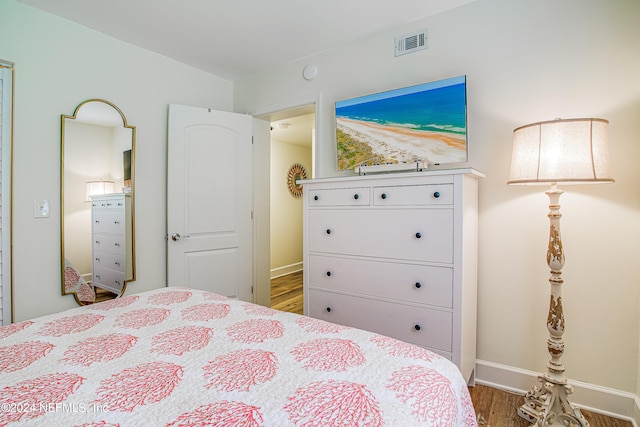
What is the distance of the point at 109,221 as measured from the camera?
8.45ft

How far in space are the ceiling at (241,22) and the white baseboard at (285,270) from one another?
3503 millimetres

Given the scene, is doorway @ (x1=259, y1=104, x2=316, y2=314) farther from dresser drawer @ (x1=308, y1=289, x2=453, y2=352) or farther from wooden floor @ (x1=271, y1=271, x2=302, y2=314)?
dresser drawer @ (x1=308, y1=289, x2=453, y2=352)

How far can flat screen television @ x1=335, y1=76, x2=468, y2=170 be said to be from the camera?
214 cm

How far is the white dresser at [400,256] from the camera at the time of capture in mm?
1828

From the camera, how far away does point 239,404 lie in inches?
29.1

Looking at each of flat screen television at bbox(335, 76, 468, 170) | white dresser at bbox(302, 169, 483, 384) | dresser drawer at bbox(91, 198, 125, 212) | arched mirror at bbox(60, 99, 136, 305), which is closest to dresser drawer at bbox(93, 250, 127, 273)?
arched mirror at bbox(60, 99, 136, 305)

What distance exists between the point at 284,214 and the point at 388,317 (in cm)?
390

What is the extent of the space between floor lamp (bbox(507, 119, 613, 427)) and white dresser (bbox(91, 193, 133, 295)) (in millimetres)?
2795

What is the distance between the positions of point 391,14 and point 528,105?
1.12 m

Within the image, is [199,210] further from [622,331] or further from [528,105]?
[622,331]

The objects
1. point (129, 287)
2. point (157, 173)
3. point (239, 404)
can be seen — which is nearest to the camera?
point (239, 404)

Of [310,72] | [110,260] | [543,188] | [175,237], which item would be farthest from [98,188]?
[543,188]

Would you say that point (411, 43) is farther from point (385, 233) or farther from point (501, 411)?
point (501, 411)

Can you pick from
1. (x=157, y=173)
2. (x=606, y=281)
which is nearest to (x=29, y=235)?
(x=157, y=173)
